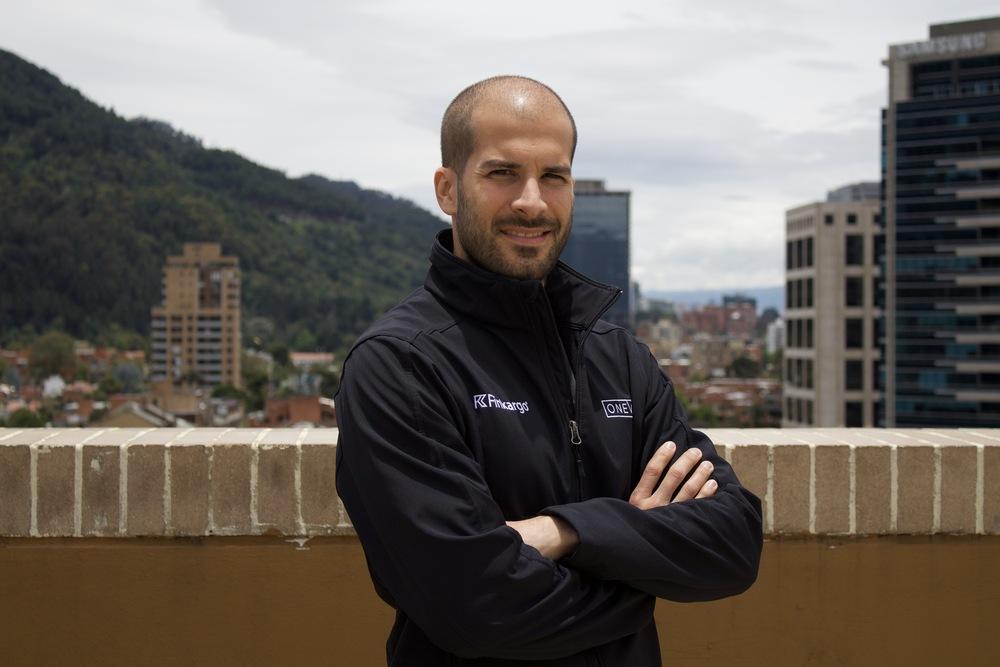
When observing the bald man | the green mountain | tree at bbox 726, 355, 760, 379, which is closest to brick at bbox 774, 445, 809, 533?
the bald man

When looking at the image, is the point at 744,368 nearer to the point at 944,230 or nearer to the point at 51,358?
the point at 944,230

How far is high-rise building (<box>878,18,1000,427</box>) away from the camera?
5981 cm

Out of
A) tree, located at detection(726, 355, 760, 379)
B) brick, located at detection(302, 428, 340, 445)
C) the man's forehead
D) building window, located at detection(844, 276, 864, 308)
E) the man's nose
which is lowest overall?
tree, located at detection(726, 355, 760, 379)

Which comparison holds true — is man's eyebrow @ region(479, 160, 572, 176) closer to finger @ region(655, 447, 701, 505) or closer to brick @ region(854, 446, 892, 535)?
finger @ region(655, 447, 701, 505)

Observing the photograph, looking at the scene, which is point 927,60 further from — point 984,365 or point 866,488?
point 866,488

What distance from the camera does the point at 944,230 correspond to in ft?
198

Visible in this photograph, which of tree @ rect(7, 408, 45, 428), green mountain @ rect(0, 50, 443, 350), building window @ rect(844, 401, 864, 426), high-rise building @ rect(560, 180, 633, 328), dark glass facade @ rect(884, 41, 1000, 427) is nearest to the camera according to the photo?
dark glass facade @ rect(884, 41, 1000, 427)

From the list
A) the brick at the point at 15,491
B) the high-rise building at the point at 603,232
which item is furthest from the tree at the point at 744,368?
the brick at the point at 15,491

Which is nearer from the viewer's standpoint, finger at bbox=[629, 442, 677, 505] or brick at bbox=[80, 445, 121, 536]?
finger at bbox=[629, 442, 677, 505]

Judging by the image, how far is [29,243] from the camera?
310 feet

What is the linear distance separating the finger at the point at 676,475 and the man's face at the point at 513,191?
15.0 inches

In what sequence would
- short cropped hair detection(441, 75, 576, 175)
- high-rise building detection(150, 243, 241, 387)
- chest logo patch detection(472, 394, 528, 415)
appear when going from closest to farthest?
1. chest logo patch detection(472, 394, 528, 415)
2. short cropped hair detection(441, 75, 576, 175)
3. high-rise building detection(150, 243, 241, 387)

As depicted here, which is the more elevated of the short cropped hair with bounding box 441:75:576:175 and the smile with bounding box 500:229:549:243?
the short cropped hair with bounding box 441:75:576:175

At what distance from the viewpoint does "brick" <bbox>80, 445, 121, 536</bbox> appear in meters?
2.25
